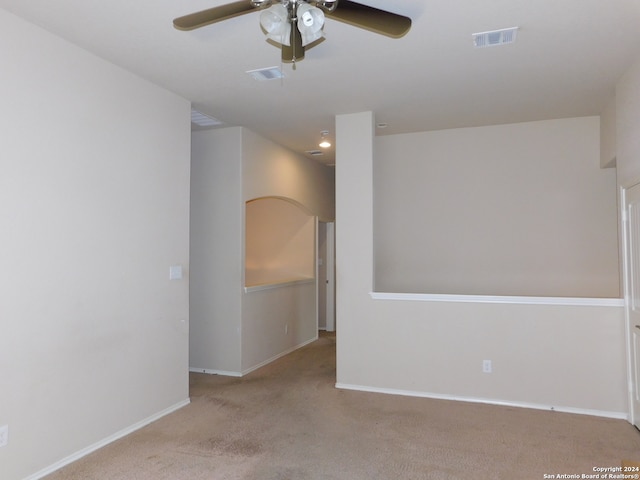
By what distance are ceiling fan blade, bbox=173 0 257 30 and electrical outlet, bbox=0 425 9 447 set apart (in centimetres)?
242

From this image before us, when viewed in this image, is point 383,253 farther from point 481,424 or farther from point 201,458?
point 201,458

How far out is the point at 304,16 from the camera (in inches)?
76.4

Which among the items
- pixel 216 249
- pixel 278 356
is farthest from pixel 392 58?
pixel 278 356

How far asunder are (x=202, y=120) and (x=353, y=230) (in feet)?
6.57

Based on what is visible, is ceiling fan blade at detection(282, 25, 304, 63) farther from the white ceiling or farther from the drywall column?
the drywall column

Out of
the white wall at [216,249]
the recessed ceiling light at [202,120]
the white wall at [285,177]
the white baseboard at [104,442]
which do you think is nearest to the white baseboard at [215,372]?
the white wall at [216,249]

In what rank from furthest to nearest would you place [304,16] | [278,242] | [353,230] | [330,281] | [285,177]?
[330,281] < [278,242] < [285,177] < [353,230] < [304,16]

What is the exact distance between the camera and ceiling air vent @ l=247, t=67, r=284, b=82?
11.3ft

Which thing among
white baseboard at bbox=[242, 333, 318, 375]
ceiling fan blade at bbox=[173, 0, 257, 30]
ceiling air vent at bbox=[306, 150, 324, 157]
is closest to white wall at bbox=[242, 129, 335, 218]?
ceiling air vent at bbox=[306, 150, 324, 157]

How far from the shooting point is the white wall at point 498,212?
15.6ft

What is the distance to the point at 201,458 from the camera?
2.99m

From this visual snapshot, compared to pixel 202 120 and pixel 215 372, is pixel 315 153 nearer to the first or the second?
pixel 202 120

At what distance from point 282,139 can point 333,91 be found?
175 centimetres

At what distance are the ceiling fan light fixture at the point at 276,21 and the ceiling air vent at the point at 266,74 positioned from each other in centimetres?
137
